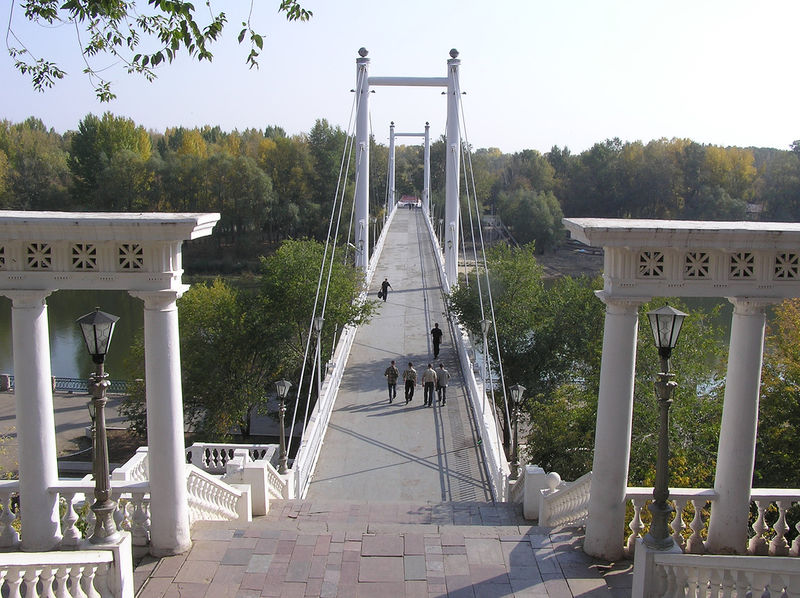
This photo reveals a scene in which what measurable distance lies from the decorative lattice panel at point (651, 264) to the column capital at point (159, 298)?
10.6 feet

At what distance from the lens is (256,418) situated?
24.4 meters

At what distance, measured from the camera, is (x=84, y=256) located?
5117mm

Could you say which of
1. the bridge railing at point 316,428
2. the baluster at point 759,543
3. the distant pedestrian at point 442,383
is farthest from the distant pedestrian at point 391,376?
the baluster at point 759,543

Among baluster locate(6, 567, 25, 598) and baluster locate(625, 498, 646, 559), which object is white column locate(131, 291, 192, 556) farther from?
baluster locate(625, 498, 646, 559)

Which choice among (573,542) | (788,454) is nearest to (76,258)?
(573,542)

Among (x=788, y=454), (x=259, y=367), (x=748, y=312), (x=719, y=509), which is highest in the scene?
(x=748, y=312)

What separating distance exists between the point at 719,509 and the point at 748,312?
4.95 feet

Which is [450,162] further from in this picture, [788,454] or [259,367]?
[788,454]

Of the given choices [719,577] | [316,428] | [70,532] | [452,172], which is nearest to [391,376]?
[316,428]

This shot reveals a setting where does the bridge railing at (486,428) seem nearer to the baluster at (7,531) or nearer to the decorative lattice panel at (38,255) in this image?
the baluster at (7,531)

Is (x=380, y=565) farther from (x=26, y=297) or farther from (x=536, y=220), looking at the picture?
(x=536, y=220)

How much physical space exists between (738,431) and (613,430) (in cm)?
90

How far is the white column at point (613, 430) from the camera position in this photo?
17.6 ft

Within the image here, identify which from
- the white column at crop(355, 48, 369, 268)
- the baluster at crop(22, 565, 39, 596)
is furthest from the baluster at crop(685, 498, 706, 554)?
the white column at crop(355, 48, 369, 268)
